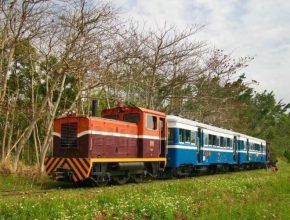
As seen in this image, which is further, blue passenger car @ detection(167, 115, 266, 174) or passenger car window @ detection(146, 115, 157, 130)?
blue passenger car @ detection(167, 115, 266, 174)

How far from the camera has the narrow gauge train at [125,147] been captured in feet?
51.8

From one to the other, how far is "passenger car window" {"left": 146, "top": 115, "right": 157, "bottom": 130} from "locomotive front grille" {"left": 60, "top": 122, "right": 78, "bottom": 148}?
12.4 ft

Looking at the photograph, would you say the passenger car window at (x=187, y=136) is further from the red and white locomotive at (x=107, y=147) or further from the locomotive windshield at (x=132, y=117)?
the locomotive windshield at (x=132, y=117)

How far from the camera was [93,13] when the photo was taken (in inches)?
773

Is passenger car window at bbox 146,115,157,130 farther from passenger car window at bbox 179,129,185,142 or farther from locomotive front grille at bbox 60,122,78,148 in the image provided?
locomotive front grille at bbox 60,122,78,148

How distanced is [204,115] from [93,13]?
18374 millimetres

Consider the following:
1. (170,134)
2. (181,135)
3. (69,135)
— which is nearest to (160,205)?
(69,135)

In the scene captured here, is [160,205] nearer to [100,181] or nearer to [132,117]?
[100,181]

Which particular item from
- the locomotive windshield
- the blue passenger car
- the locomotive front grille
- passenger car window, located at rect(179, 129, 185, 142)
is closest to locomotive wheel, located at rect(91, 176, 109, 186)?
the locomotive front grille

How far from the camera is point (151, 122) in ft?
62.4

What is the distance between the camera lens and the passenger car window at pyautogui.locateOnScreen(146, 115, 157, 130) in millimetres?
18766

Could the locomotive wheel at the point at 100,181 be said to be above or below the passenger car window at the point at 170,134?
below

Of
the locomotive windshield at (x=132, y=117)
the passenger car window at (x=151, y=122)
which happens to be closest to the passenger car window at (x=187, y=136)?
the passenger car window at (x=151, y=122)

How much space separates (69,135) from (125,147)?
100 inches
